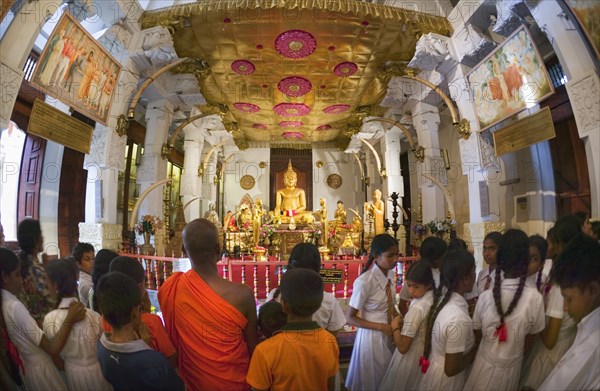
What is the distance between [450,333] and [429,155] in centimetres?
691

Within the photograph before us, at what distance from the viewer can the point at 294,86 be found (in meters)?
8.52

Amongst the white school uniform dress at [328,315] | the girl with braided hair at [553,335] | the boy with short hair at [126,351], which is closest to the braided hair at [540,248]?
the girl with braided hair at [553,335]

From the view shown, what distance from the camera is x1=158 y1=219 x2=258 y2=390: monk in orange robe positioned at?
5.84ft

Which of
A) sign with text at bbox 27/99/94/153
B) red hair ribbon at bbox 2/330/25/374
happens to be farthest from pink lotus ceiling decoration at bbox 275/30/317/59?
red hair ribbon at bbox 2/330/25/374

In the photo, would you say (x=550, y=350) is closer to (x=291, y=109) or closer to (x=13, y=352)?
(x=13, y=352)

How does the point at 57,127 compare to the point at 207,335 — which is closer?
the point at 207,335

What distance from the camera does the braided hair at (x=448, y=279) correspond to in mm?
1998

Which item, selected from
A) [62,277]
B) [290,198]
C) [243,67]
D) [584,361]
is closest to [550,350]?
[584,361]

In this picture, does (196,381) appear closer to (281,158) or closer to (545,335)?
(545,335)

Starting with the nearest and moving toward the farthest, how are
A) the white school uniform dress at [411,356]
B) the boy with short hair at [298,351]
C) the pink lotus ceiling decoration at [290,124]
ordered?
the boy with short hair at [298,351] < the white school uniform dress at [411,356] < the pink lotus ceiling decoration at [290,124]

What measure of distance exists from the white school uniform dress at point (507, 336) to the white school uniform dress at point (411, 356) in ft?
0.97

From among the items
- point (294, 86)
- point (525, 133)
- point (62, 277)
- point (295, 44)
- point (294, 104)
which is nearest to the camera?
point (62, 277)

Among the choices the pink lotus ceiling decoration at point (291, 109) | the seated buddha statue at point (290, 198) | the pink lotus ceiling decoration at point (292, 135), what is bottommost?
the seated buddha statue at point (290, 198)

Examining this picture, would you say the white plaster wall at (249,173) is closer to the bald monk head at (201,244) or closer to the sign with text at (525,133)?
the sign with text at (525,133)
